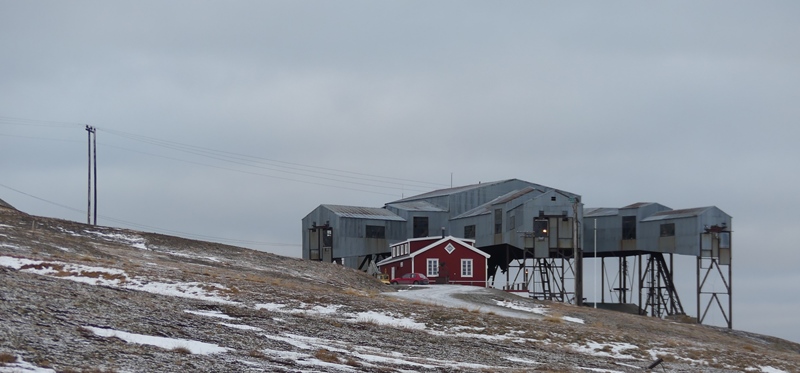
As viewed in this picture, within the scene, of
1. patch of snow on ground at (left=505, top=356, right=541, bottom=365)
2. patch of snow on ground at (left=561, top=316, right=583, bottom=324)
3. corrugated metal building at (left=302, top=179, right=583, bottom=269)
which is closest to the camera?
patch of snow on ground at (left=505, top=356, right=541, bottom=365)

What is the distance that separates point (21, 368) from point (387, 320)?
75.1 feet

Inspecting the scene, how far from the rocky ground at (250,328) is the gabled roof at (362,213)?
37434mm

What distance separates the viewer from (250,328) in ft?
91.1

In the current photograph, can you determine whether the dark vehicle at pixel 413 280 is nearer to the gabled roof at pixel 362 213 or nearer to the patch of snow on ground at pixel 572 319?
the gabled roof at pixel 362 213

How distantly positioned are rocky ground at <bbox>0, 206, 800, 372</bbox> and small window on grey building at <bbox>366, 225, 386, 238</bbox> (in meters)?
37.5

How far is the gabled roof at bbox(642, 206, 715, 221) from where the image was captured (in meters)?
89.2

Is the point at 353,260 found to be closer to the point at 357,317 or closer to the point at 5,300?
the point at 357,317

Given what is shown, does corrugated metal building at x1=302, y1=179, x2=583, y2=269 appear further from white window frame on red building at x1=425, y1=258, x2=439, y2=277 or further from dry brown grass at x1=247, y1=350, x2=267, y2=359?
dry brown grass at x1=247, y1=350, x2=267, y2=359

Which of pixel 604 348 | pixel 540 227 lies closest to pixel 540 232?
pixel 540 227

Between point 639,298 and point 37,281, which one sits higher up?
point 37,281

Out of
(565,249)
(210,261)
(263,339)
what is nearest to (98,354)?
(263,339)

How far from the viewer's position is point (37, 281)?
28.0m

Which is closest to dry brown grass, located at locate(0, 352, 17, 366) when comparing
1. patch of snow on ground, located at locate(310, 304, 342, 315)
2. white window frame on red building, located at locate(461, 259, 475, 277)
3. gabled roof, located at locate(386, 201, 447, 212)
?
patch of snow on ground, located at locate(310, 304, 342, 315)

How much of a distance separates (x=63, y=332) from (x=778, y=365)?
3080 cm
